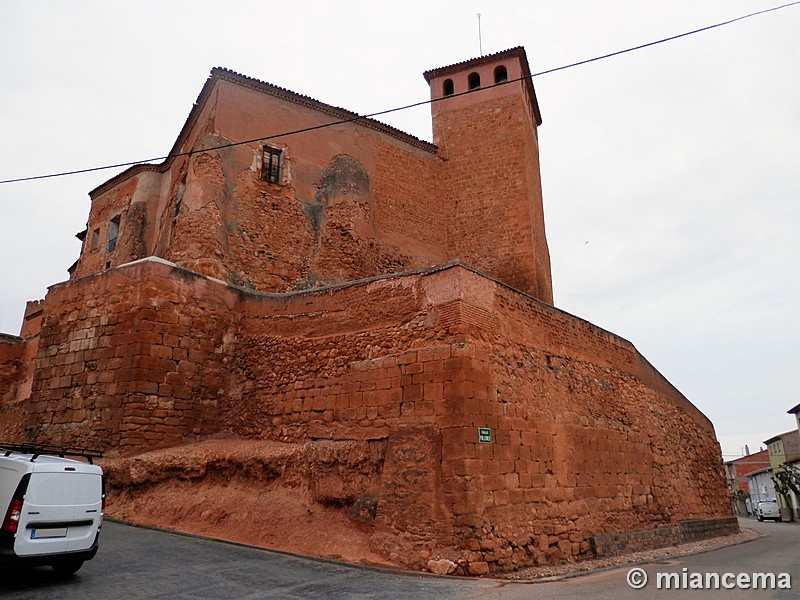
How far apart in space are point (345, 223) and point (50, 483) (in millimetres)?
12953

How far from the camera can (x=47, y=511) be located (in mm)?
6695

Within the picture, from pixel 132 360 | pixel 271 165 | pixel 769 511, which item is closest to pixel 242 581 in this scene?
pixel 132 360

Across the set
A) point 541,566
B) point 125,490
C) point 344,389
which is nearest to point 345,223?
point 344,389

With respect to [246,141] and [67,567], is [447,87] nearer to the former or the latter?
[246,141]

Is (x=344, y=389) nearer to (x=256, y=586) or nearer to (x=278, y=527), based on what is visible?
(x=278, y=527)

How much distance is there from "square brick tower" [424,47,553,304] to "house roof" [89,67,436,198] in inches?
61.0

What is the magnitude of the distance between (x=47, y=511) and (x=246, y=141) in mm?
12770

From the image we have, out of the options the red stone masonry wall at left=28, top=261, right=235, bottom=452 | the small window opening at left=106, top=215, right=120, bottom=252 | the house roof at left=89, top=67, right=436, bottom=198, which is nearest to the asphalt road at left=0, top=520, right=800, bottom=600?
the red stone masonry wall at left=28, top=261, right=235, bottom=452

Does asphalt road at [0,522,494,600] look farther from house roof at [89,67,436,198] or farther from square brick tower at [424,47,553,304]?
square brick tower at [424,47,553,304]

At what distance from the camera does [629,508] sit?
12844 mm

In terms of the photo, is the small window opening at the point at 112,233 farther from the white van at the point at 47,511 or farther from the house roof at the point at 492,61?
the white van at the point at 47,511

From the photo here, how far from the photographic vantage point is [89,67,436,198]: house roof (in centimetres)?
1752

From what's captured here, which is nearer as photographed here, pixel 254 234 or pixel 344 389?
pixel 344 389

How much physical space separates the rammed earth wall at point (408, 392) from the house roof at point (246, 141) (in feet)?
23.2
